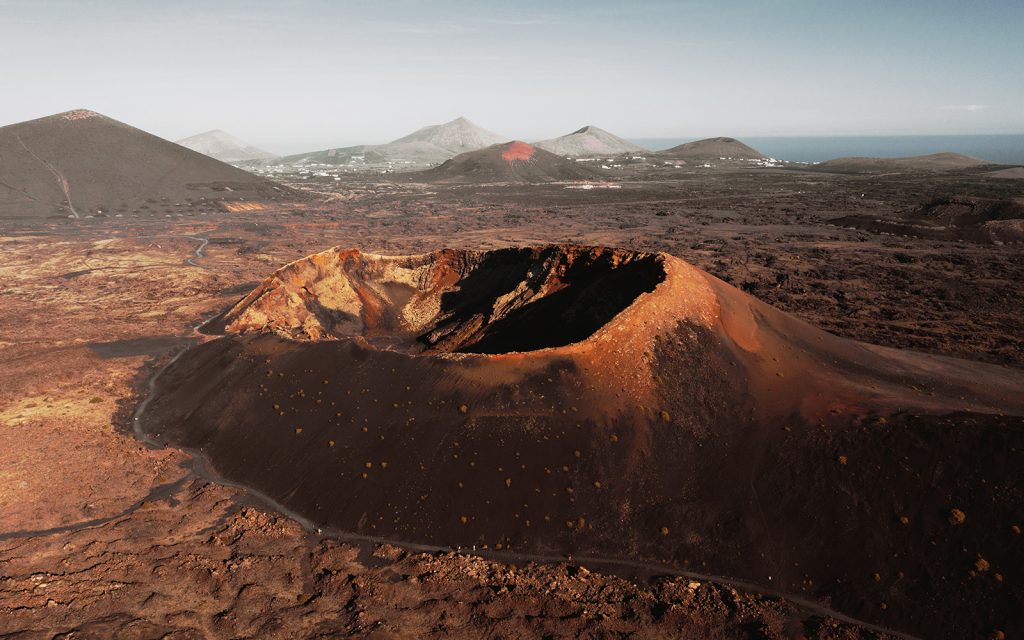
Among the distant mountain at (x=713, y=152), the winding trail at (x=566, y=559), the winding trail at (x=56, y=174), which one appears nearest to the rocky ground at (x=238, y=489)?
the winding trail at (x=566, y=559)

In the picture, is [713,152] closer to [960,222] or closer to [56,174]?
[960,222]

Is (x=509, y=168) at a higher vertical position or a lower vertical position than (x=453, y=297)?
higher

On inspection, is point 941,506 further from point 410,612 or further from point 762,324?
point 410,612

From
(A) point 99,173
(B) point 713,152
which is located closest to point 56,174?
(A) point 99,173

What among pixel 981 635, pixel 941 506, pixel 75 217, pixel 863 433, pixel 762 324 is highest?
pixel 75 217

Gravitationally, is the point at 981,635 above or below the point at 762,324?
below

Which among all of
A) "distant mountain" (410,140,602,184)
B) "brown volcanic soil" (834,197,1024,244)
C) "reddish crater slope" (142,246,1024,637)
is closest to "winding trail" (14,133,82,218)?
"distant mountain" (410,140,602,184)

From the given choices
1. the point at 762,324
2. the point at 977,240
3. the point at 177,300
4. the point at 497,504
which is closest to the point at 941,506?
the point at 762,324
